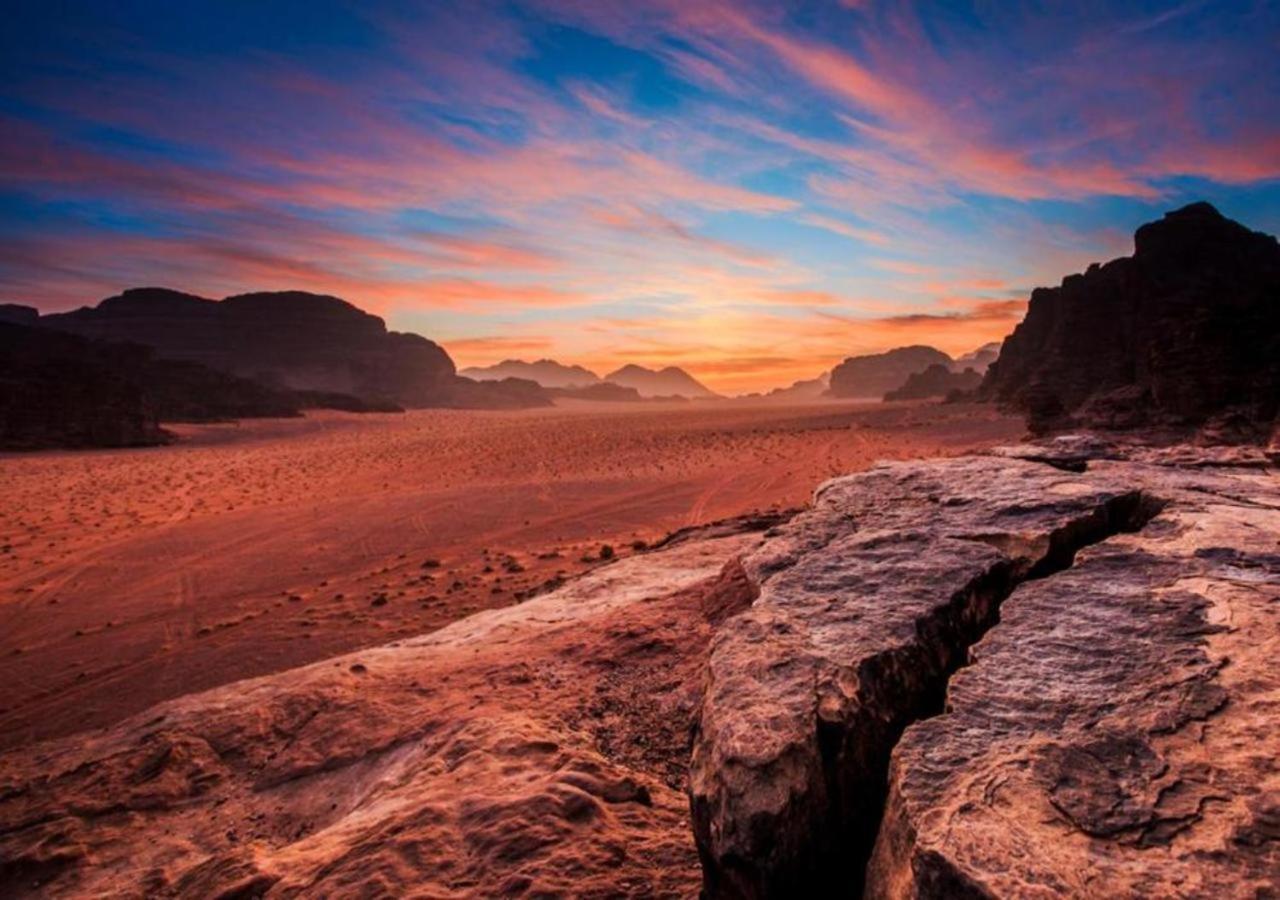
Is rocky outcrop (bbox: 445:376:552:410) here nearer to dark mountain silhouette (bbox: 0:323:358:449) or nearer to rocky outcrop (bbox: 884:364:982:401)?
dark mountain silhouette (bbox: 0:323:358:449)

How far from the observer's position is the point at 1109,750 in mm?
2223

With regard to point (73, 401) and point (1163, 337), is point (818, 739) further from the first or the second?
point (73, 401)

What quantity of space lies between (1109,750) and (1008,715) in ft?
1.14

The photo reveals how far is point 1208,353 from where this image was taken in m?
17.1

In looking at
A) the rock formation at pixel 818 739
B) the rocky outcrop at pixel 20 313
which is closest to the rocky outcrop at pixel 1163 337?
the rock formation at pixel 818 739

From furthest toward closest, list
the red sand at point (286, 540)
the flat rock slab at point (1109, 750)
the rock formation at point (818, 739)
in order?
the red sand at point (286, 540)
the rock formation at point (818, 739)
the flat rock slab at point (1109, 750)

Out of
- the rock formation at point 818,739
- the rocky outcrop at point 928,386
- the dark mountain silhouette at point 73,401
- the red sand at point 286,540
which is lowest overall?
the red sand at point 286,540

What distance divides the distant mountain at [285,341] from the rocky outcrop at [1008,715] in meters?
98.8

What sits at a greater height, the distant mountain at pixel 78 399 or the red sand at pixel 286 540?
the distant mountain at pixel 78 399

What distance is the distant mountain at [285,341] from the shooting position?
330 ft

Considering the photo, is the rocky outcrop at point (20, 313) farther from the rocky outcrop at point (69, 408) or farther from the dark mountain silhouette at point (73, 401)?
the rocky outcrop at point (69, 408)

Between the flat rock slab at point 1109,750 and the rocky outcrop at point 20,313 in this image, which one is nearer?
the flat rock slab at point 1109,750

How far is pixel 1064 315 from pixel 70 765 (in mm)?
59096

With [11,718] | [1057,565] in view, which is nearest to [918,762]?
[1057,565]
